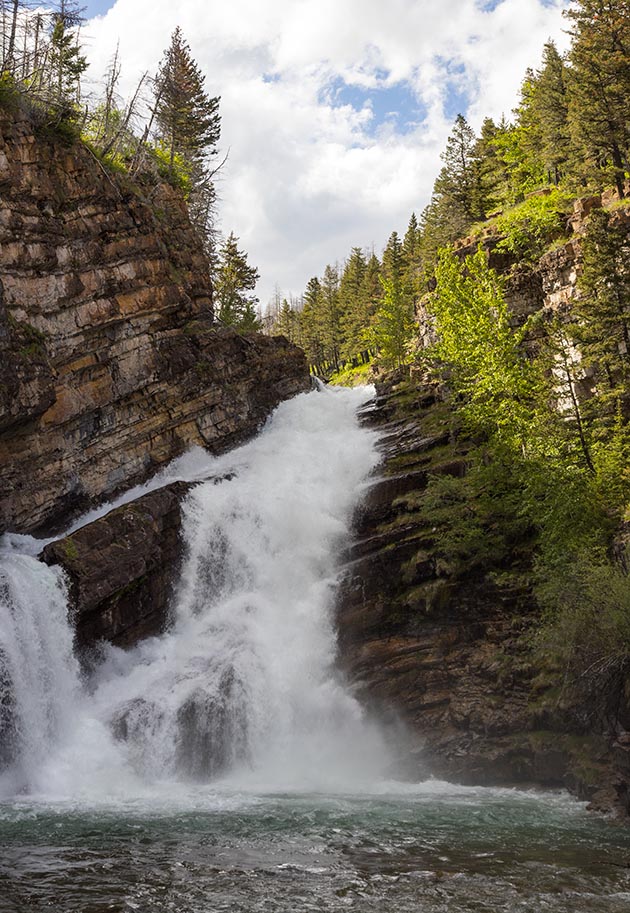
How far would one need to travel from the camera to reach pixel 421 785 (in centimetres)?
2456

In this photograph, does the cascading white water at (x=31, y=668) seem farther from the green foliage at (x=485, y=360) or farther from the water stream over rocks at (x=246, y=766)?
the green foliage at (x=485, y=360)

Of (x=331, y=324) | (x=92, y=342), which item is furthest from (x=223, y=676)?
(x=331, y=324)

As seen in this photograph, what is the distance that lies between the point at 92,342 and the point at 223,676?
18358mm

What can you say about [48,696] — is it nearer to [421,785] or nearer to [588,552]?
[421,785]

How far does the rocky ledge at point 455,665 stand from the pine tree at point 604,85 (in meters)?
23.9

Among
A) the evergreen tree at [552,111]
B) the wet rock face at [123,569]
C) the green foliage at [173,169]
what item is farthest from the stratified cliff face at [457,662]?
the evergreen tree at [552,111]

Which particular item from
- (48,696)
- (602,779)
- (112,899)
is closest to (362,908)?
(112,899)

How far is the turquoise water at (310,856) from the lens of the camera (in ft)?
40.2

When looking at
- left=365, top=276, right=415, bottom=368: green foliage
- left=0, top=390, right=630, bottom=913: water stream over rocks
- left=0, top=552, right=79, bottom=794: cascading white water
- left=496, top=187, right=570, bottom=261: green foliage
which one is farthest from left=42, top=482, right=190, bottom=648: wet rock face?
left=365, top=276, right=415, bottom=368: green foliage

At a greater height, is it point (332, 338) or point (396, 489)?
point (332, 338)

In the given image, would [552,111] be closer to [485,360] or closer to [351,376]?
[485,360]

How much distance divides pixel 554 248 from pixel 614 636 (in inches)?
953

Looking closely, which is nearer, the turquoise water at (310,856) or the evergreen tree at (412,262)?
the turquoise water at (310,856)

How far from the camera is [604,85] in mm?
42500
